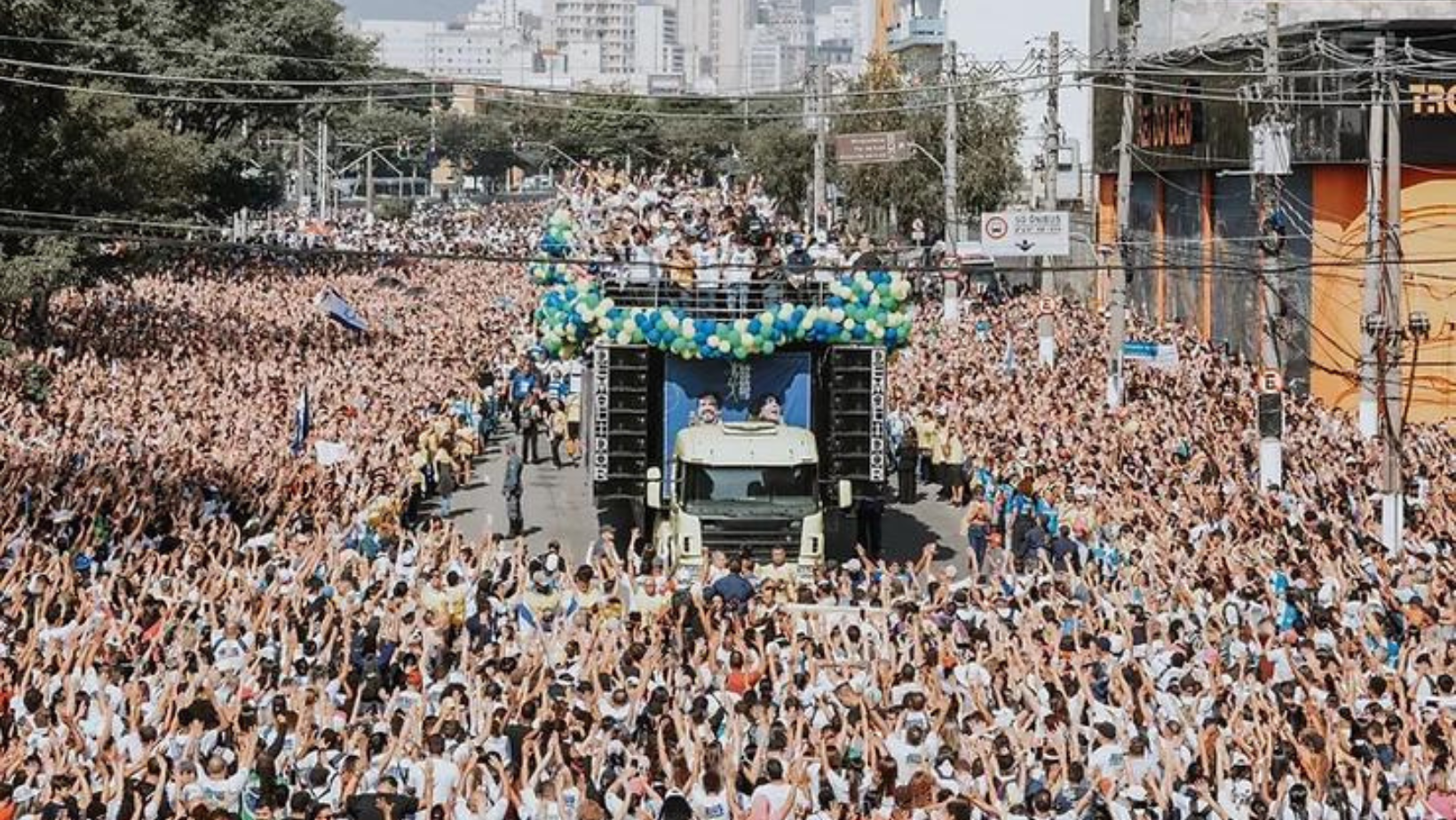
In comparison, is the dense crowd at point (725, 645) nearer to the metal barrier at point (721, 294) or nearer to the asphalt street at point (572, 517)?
the asphalt street at point (572, 517)

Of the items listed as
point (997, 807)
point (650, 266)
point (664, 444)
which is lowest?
point (997, 807)

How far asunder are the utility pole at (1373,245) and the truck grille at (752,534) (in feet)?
22.5

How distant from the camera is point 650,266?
2583 centimetres

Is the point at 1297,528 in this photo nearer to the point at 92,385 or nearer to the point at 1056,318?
the point at 92,385

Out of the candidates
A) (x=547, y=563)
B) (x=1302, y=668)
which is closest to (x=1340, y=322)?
(x=547, y=563)

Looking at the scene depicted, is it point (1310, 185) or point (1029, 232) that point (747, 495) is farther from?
point (1310, 185)

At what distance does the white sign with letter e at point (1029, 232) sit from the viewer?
38.9m

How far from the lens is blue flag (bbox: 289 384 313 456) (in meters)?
28.3

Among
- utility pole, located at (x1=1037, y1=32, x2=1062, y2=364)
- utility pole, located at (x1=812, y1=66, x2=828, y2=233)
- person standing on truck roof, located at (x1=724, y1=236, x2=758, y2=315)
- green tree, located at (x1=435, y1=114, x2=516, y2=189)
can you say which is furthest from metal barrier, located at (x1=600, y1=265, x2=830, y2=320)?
green tree, located at (x1=435, y1=114, x2=516, y2=189)

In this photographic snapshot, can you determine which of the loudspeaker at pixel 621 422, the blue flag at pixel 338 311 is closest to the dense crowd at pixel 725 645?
the loudspeaker at pixel 621 422

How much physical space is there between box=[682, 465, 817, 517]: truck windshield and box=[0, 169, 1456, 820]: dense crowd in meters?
1.76

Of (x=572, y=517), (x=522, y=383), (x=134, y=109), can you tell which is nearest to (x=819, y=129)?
(x=522, y=383)

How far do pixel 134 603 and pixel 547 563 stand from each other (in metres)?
3.44

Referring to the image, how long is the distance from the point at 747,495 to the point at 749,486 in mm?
93
